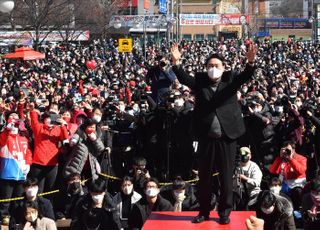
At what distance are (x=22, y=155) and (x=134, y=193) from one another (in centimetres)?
221

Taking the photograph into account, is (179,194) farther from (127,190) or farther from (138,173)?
(138,173)

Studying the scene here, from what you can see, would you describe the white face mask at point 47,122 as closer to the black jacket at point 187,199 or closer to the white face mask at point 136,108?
the black jacket at point 187,199

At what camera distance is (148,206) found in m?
9.88

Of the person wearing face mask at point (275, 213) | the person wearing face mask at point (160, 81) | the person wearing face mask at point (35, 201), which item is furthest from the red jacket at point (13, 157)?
the person wearing face mask at point (275, 213)

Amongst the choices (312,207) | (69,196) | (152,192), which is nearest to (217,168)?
(312,207)

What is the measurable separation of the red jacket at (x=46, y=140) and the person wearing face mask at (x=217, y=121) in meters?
4.43

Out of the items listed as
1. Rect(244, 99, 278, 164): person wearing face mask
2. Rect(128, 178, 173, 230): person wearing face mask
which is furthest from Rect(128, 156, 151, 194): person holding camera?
Rect(244, 99, 278, 164): person wearing face mask

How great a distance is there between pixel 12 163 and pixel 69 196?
1.09m

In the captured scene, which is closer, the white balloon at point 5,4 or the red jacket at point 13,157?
the red jacket at point 13,157

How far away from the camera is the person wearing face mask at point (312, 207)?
8.88 meters

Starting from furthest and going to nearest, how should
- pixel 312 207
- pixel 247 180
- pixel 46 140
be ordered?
pixel 46 140 → pixel 247 180 → pixel 312 207

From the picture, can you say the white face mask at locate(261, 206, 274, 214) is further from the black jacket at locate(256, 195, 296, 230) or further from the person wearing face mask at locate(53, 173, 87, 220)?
the person wearing face mask at locate(53, 173, 87, 220)

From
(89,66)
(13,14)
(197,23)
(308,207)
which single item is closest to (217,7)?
(197,23)

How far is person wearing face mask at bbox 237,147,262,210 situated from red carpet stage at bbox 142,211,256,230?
221 cm
